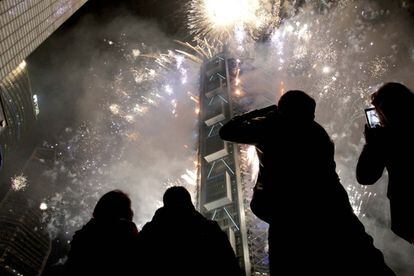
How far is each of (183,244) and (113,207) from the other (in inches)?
39.3

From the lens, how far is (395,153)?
3404 mm

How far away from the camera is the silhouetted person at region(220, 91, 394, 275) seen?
275cm

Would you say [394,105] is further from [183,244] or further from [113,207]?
[113,207]

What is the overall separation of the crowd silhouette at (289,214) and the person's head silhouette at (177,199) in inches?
0.4

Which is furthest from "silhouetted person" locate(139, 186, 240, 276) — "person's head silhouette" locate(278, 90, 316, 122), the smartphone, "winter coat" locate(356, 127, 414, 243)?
the smartphone

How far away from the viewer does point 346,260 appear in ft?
8.92

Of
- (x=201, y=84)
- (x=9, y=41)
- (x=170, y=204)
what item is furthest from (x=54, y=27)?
(x=170, y=204)

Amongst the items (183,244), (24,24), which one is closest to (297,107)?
(183,244)

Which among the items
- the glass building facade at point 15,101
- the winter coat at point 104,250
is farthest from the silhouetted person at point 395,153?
the glass building facade at point 15,101

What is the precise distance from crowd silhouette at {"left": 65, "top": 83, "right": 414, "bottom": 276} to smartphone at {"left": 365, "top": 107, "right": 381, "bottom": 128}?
146 millimetres

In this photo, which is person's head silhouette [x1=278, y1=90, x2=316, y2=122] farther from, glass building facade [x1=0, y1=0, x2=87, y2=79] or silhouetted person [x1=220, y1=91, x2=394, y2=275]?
glass building facade [x1=0, y1=0, x2=87, y2=79]

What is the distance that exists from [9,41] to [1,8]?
13.3 ft

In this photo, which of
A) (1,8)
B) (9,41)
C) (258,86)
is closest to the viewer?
(258,86)

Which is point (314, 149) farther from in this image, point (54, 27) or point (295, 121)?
point (54, 27)
